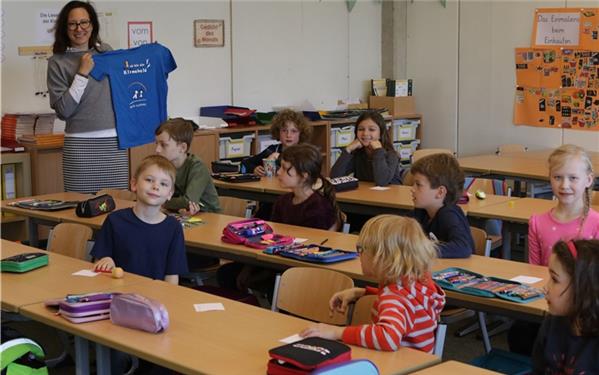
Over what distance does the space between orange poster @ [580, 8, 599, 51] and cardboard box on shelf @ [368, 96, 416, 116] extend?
78.0 inches

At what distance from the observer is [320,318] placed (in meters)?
3.37

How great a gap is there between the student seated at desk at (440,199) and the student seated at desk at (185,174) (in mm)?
1372

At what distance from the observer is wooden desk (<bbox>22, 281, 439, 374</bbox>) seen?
100 inches

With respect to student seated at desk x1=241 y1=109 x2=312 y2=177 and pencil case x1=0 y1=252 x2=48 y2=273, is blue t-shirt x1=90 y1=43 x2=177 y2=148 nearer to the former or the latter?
student seated at desk x1=241 y1=109 x2=312 y2=177

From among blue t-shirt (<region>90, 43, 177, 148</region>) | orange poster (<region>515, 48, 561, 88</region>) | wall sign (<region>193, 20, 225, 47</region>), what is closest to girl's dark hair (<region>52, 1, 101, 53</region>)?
blue t-shirt (<region>90, 43, 177, 148</region>)

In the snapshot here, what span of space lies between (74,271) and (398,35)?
6858 millimetres

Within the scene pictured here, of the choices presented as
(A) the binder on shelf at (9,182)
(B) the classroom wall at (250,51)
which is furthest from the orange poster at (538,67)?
(A) the binder on shelf at (9,182)

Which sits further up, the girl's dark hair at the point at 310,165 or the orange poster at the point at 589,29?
the orange poster at the point at 589,29

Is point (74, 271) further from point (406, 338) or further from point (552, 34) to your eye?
point (552, 34)

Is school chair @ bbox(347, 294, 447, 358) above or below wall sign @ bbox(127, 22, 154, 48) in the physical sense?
below

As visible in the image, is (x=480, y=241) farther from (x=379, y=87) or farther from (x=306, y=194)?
(x=379, y=87)

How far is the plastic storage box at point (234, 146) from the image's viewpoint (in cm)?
781

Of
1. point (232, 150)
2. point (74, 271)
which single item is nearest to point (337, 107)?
point (232, 150)

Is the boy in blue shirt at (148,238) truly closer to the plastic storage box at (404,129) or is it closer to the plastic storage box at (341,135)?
the plastic storage box at (341,135)
